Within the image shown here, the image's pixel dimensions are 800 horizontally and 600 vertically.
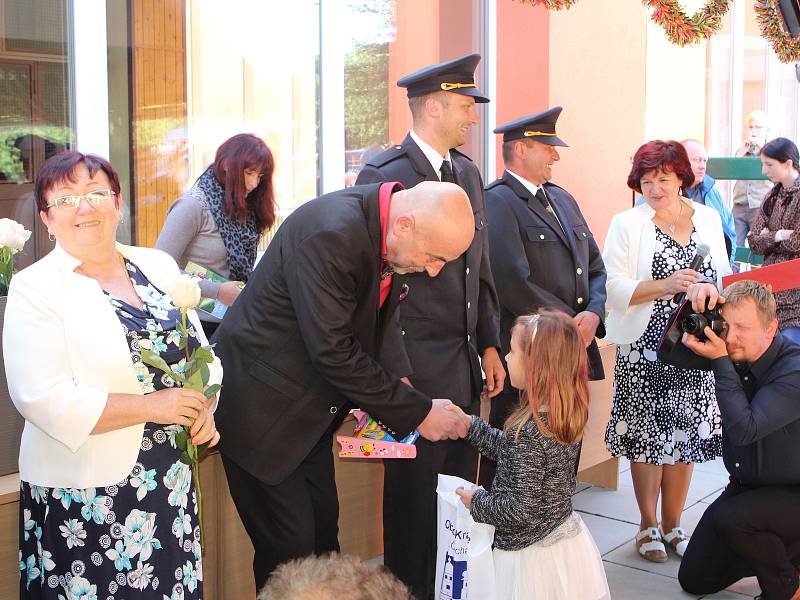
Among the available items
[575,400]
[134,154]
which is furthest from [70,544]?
[134,154]

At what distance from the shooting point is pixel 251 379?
2682mm

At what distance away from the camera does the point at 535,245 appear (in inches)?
160

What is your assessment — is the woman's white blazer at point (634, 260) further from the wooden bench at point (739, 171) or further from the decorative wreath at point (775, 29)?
the wooden bench at point (739, 171)

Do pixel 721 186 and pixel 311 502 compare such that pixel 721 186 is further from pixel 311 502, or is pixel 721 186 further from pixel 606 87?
pixel 311 502

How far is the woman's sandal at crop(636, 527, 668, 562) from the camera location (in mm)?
4141

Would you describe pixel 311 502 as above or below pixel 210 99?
below

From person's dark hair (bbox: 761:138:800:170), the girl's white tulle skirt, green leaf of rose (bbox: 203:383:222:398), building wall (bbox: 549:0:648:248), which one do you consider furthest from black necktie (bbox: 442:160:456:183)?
person's dark hair (bbox: 761:138:800:170)

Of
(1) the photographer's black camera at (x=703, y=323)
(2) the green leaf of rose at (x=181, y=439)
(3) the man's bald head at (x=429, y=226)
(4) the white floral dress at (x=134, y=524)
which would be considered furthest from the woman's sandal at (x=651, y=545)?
(2) the green leaf of rose at (x=181, y=439)

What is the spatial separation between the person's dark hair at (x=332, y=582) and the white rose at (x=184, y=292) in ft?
3.30

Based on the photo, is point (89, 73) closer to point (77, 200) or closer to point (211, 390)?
point (77, 200)

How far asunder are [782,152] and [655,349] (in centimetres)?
263

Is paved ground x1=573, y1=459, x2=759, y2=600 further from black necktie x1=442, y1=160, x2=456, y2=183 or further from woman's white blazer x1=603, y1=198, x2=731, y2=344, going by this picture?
black necktie x1=442, y1=160, x2=456, y2=183

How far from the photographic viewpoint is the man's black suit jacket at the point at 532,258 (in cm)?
397

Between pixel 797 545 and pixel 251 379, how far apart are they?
2.11 meters
